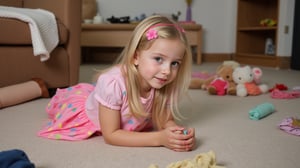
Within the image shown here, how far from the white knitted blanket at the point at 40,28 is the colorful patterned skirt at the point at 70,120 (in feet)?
1.42

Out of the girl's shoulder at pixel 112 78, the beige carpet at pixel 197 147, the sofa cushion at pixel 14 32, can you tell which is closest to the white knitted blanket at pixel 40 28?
the sofa cushion at pixel 14 32

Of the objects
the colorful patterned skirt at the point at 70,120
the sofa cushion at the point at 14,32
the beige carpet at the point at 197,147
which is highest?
the sofa cushion at the point at 14,32

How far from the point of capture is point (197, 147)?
3.15 feet

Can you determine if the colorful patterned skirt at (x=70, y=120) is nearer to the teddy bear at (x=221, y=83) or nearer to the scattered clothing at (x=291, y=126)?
the scattered clothing at (x=291, y=126)

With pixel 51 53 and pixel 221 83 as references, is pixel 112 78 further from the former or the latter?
pixel 221 83

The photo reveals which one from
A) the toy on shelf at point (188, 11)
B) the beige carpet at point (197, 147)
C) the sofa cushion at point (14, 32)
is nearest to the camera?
the beige carpet at point (197, 147)

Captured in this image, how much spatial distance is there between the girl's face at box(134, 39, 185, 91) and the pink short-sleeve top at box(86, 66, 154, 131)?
2.8 inches

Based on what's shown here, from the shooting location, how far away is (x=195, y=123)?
1229mm

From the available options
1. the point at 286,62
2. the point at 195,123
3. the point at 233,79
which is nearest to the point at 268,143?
the point at 195,123

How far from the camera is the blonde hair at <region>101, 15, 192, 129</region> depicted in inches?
36.3

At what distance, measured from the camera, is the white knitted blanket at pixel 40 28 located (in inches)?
61.7

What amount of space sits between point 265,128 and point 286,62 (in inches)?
89.4

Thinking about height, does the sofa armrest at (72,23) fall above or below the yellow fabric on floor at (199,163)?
above

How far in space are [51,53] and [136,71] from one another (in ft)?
2.91
